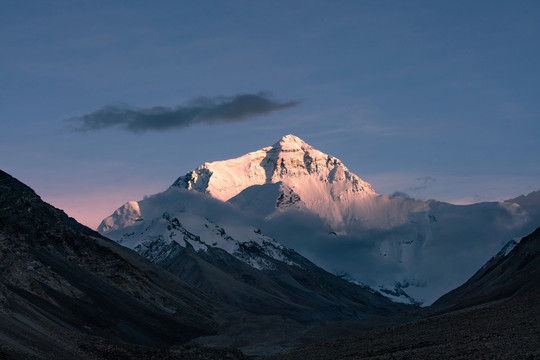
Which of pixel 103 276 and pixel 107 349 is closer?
pixel 107 349

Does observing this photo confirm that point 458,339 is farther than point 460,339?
Yes

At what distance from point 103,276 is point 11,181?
93.5ft

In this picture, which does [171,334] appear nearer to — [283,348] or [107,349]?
[283,348]

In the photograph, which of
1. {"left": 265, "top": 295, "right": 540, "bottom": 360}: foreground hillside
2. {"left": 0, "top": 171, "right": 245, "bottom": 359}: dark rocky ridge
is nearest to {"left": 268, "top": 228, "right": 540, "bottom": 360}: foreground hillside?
{"left": 265, "top": 295, "right": 540, "bottom": 360}: foreground hillside

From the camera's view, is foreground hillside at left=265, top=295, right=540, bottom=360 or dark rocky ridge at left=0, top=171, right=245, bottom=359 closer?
foreground hillside at left=265, top=295, right=540, bottom=360

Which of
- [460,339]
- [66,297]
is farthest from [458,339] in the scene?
[66,297]

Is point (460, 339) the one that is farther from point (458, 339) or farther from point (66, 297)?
point (66, 297)

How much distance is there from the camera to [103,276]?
149 m

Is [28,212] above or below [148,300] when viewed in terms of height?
above

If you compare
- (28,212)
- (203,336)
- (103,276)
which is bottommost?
(203,336)

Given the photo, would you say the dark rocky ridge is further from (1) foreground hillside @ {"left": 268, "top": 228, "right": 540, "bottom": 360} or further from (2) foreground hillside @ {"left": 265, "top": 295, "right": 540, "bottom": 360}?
(1) foreground hillside @ {"left": 268, "top": 228, "right": 540, "bottom": 360}

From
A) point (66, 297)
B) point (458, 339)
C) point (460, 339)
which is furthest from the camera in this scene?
point (66, 297)

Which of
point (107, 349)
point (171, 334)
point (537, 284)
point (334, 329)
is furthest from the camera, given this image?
point (334, 329)

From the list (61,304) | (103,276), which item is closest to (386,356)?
(61,304)
